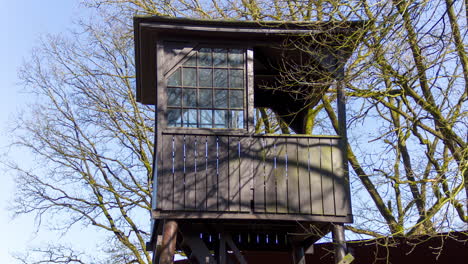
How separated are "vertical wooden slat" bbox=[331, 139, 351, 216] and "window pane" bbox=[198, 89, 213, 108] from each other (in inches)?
72.2

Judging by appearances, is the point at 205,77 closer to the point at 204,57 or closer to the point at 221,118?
the point at 204,57

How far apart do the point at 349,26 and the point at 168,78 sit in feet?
8.67

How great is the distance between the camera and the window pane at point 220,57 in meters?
9.36

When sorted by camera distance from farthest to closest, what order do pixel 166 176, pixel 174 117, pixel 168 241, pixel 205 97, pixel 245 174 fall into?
pixel 205 97 → pixel 174 117 → pixel 245 174 → pixel 166 176 → pixel 168 241

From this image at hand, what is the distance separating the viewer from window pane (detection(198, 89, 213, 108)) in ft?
30.3

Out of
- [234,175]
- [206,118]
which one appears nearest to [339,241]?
[234,175]

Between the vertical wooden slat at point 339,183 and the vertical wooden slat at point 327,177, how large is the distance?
0.06m

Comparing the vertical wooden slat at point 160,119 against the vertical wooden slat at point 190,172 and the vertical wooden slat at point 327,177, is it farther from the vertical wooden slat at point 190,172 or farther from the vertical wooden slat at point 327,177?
the vertical wooden slat at point 327,177

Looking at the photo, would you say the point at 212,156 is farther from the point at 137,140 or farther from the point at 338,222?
the point at 137,140

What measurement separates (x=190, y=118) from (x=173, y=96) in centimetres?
40

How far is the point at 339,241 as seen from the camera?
9.06 meters

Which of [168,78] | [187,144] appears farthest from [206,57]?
[187,144]

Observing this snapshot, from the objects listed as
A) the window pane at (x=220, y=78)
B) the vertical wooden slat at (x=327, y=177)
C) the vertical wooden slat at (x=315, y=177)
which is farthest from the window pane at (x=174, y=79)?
the vertical wooden slat at (x=327, y=177)

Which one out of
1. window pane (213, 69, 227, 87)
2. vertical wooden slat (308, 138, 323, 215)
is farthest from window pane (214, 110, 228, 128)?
vertical wooden slat (308, 138, 323, 215)
